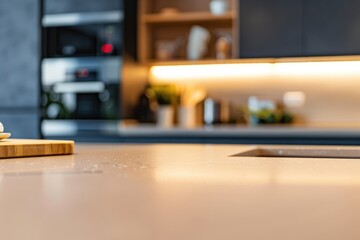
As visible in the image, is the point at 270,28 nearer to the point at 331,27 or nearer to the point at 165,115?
the point at 331,27

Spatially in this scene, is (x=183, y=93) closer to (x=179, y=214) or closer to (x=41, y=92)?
(x=41, y=92)

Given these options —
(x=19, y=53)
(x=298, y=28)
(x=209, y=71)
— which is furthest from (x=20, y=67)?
(x=298, y=28)

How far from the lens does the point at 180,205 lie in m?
0.50

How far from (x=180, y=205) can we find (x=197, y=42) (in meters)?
3.39

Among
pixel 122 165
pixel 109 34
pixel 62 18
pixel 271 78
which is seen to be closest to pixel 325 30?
pixel 271 78

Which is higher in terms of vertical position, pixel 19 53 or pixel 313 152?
pixel 19 53

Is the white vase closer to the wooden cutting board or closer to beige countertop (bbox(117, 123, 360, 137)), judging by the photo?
beige countertop (bbox(117, 123, 360, 137))

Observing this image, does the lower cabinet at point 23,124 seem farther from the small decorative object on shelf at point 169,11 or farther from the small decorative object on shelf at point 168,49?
the small decorative object on shelf at point 169,11

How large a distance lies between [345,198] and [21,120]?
11.3 ft

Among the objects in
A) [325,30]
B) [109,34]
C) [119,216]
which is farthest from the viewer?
[109,34]

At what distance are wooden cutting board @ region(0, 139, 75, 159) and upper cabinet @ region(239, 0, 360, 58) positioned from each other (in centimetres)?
241

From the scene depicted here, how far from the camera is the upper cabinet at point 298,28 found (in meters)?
3.35

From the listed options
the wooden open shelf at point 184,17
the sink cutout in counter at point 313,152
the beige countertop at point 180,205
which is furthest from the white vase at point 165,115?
the beige countertop at point 180,205

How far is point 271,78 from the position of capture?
12.6 feet
